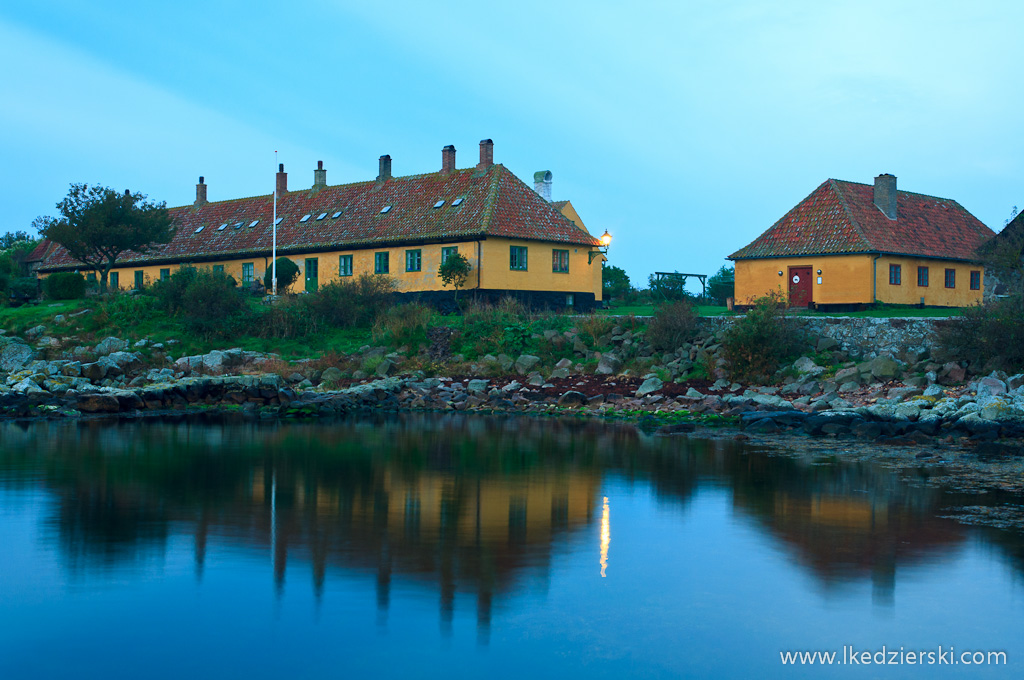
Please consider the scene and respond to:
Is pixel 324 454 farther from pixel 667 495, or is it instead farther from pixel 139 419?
pixel 139 419

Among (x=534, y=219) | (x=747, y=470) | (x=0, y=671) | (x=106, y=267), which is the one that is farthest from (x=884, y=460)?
(x=106, y=267)

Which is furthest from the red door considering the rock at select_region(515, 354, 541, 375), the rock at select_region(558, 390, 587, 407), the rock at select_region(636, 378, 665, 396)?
the rock at select_region(558, 390, 587, 407)

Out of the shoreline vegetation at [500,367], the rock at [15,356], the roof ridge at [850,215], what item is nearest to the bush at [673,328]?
the shoreline vegetation at [500,367]

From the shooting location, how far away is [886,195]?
1655 inches

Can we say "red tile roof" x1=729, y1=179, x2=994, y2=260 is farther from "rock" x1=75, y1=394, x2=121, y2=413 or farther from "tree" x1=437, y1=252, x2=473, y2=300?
"rock" x1=75, y1=394, x2=121, y2=413

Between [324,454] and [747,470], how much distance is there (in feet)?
27.0

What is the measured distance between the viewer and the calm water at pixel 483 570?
7586 millimetres

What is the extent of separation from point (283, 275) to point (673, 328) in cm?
1985

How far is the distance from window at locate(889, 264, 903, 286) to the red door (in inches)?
128

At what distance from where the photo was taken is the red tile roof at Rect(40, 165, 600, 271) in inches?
1623

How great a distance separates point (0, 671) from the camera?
710 centimetres

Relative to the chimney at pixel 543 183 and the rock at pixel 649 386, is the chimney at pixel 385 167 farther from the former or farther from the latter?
the rock at pixel 649 386

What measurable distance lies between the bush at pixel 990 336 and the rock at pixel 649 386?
8.02 metres

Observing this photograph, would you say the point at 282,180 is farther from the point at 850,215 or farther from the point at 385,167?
the point at 850,215
